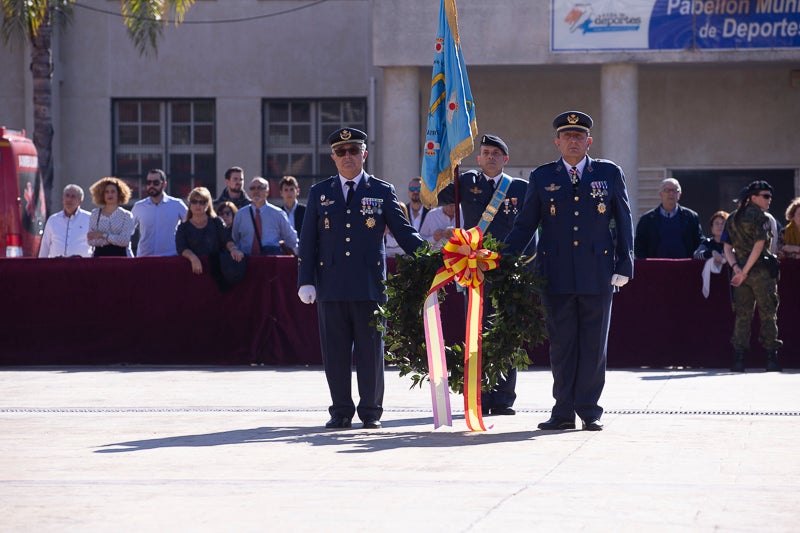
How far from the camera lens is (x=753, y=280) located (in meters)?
15.0

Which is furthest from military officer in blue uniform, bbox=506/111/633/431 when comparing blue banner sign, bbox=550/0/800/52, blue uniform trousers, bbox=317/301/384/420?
blue banner sign, bbox=550/0/800/52

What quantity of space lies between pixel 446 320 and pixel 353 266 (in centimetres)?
525

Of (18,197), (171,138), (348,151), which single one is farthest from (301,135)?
(348,151)

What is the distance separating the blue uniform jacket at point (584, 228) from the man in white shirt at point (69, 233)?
26.9 ft

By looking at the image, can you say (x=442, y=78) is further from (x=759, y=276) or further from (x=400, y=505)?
(x=759, y=276)

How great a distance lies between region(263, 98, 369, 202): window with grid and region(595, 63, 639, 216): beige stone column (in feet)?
17.6

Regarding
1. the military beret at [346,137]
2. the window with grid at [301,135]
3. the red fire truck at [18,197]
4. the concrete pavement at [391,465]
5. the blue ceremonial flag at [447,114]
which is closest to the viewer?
the concrete pavement at [391,465]

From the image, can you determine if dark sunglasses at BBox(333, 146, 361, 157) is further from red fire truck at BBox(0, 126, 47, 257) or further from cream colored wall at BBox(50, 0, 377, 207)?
cream colored wall at BBox(50, 0, 377, 207)

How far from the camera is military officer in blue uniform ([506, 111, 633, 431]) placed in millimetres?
10078

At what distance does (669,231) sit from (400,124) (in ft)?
28.9

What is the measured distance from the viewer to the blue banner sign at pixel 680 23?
912 inches

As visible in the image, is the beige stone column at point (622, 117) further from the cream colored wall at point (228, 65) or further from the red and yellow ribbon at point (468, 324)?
the red and yellow ribbon at point (468, 324)

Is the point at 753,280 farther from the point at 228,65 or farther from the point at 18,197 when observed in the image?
the point at 228,65

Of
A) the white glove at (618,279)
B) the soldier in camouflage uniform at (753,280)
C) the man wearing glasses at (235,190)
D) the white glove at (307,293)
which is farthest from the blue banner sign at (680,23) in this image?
the white glove at (307,293)
